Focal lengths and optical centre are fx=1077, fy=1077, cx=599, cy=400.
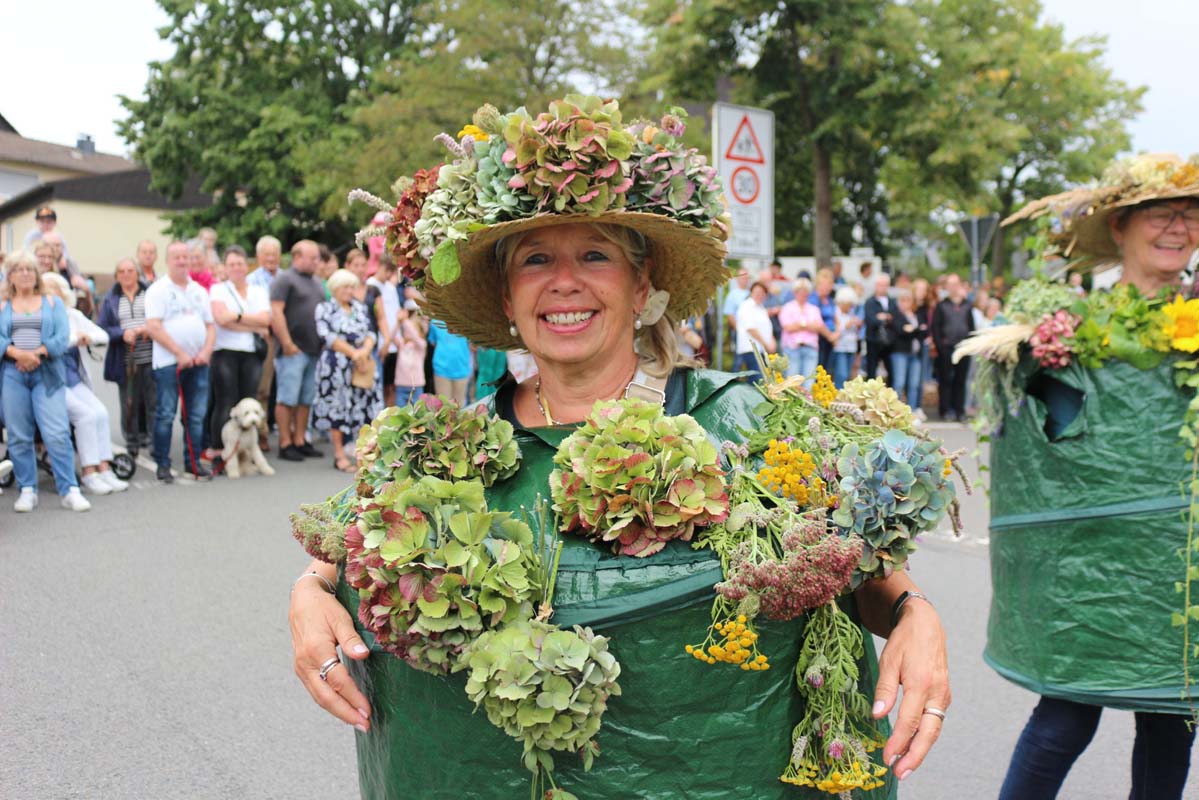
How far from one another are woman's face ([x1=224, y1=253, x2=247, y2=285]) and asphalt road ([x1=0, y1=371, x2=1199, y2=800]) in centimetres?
260

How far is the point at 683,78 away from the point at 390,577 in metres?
23.3

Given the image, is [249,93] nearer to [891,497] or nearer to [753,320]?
[753,320]

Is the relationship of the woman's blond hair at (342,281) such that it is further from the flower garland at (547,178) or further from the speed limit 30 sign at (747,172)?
the flower garland at (547,178)

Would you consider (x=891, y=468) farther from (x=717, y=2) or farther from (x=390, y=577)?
(x=717, y=2)

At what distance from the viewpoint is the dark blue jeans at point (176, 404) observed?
872cm

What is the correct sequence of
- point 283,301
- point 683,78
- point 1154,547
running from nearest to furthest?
point 1154,547 → point 283,301 → point 683,78

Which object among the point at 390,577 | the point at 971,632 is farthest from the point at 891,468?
the point at 971,632

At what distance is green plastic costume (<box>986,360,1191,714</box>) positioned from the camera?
300 cm

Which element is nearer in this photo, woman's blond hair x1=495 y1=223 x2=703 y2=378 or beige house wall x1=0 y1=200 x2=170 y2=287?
woman's blond hair x1=495 y1=223 x2=703 y2=378

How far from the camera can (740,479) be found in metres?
1.94

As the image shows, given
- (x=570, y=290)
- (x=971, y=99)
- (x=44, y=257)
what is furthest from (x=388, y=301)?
(x=971, y=99)

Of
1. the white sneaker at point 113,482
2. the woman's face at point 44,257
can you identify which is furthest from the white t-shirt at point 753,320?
the woman's face at point 44,257

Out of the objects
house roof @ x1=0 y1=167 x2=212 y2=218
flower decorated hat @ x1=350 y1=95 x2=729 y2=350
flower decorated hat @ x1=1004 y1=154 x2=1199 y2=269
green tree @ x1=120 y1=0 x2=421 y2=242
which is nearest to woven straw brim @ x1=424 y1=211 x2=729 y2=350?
flower decorated hat @ x1=350 y1=95 x2=729 y2=350

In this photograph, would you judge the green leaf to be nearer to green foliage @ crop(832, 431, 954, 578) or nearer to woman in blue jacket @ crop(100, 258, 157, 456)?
green foliage @ crop(832, 431, 954, 578)
